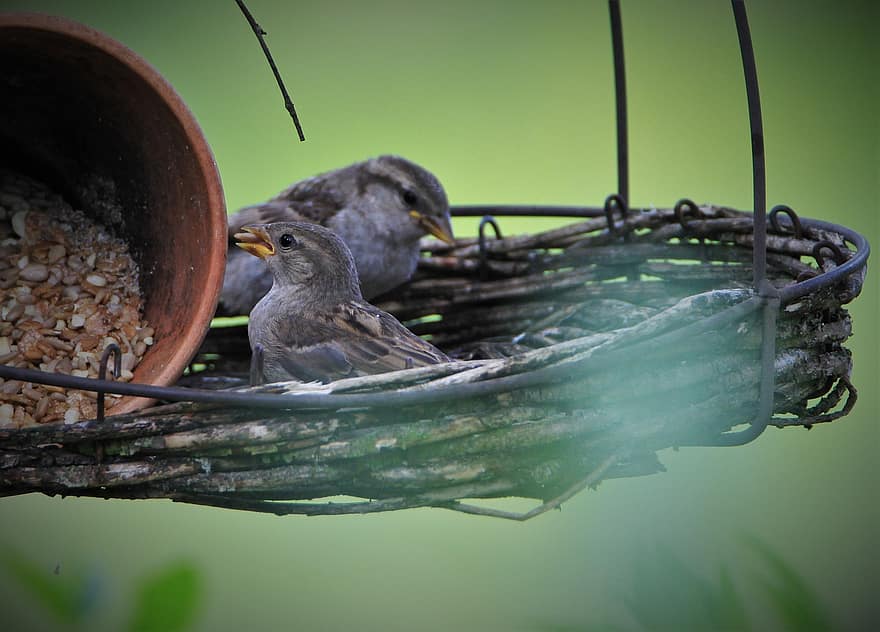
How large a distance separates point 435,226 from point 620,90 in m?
0.69

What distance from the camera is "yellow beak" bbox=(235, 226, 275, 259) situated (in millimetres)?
2514

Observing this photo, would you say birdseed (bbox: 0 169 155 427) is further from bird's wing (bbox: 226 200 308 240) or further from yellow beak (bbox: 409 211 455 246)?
yellow beak (bbox: 409 211 455 246)

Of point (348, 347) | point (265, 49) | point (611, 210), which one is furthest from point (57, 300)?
point (611, 210)

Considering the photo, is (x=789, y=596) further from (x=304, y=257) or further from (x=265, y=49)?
(x=304, y=257)

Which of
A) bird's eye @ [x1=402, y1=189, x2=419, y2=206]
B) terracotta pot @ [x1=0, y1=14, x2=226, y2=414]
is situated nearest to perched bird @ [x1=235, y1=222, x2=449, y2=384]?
terracotta pot @ [x1=0, y1=14, x2=226, y2=414]

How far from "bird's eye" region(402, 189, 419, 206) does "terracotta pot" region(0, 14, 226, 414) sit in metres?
1.06

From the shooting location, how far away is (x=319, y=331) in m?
2.35

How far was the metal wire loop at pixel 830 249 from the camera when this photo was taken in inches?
82.7

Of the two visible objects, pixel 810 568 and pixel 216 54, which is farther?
pixel 216 54

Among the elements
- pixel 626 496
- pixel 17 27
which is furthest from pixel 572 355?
pixel 17 27

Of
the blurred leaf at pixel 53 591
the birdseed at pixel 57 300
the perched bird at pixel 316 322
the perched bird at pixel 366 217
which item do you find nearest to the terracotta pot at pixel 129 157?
the birdseed at pixel 57 300

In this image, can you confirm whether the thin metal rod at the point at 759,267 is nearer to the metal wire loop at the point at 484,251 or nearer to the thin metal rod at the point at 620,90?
the thin metal rod at the point at 620,90

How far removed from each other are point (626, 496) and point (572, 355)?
322 millimetres

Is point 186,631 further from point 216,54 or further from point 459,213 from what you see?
point 216,54
